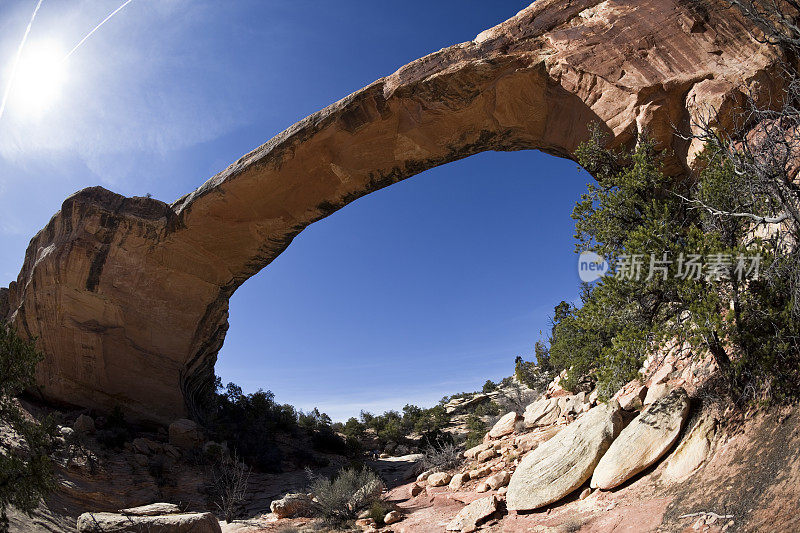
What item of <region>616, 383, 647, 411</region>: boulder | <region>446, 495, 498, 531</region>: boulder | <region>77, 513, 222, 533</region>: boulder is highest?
<region>77, 513, 222, 533</region>: boulder

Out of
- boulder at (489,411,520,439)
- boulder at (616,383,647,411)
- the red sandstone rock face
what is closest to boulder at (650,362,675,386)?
boulder at (616,383,647,411)

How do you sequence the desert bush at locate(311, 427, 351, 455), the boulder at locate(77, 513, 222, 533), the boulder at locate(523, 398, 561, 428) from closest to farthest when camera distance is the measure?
1. the boulder at locate(77, 513, 222, 533)
2. the boulder at locate(523, 398, 561, 428)
3. the desert bush at locate(311, 427, 351, 455)

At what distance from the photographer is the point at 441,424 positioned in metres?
24.1

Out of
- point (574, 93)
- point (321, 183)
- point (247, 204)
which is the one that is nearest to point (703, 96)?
point (574, 93)

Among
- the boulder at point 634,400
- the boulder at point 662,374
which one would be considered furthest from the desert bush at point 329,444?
the boulder at point 662,374

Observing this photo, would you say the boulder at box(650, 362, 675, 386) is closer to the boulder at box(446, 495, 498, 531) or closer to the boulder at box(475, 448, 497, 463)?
the boulder at box(446, 495, 498, 531)

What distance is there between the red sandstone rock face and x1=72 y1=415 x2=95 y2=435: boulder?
2077 millimetres

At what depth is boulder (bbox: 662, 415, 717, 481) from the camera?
5.59 m

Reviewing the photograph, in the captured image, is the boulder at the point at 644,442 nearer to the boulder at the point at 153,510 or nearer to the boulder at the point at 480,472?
the boulder at the point at 480,472

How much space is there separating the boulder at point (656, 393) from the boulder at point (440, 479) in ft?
18.1

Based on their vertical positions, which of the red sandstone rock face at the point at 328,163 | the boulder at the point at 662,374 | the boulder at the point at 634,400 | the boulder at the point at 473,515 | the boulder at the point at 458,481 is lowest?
the boulder at the point at 473,515

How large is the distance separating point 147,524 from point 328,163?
35.4 feet

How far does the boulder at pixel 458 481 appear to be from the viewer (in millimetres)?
9646

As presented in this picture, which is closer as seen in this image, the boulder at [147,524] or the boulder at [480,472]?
the boulder at [147,524]
